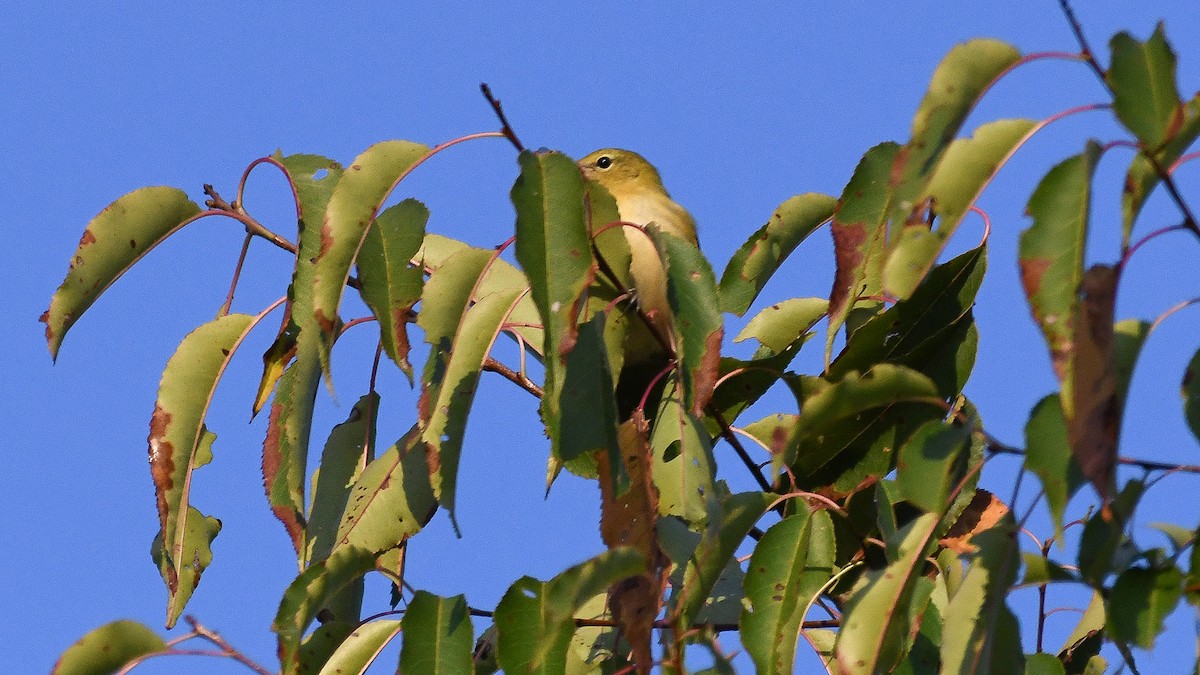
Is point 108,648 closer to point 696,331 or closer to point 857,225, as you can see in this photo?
point 696,331

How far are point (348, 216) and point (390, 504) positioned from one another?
0.70 m

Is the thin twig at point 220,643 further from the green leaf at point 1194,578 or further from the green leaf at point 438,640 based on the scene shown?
the green leaf at point 1194,578

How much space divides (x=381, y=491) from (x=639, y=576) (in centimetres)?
93

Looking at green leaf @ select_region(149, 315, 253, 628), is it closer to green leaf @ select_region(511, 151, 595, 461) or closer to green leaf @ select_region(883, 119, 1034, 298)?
green leaf @ select_region(511, 151, 595, 461)

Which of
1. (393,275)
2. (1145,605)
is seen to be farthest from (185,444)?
(1145,605)

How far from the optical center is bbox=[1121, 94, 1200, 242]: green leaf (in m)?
1.76

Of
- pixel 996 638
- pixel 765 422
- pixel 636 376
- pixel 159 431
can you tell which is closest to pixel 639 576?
pixel 996 638

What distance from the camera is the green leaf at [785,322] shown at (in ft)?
11.0

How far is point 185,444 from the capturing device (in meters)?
3.05

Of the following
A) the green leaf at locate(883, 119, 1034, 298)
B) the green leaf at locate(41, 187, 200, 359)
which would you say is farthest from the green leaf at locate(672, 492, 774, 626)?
the green leaf at locate(41, 187, 200, 359)

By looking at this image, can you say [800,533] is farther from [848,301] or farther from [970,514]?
[970,514]

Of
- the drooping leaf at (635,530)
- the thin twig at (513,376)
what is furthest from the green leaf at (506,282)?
the drooping leaf at (635,530)

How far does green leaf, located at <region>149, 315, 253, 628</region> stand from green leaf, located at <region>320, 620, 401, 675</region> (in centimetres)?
38

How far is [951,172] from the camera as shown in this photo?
6.63ft
